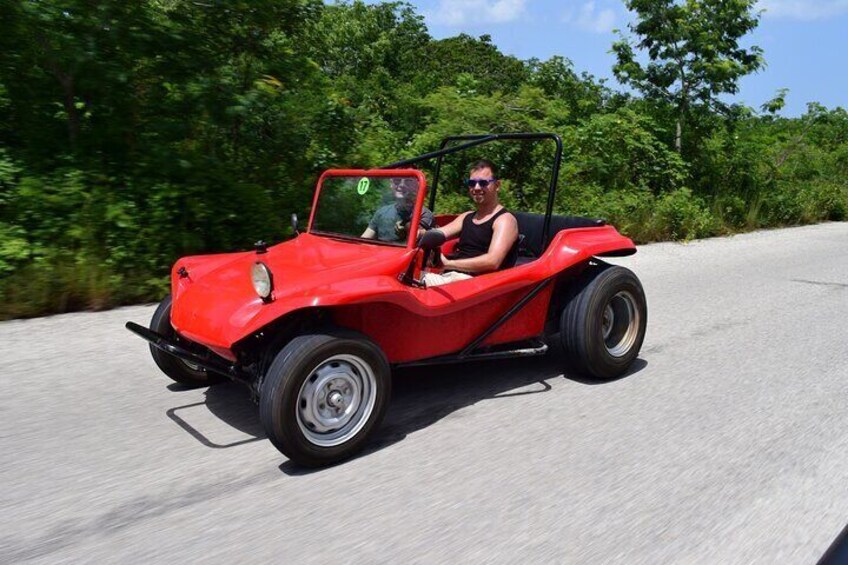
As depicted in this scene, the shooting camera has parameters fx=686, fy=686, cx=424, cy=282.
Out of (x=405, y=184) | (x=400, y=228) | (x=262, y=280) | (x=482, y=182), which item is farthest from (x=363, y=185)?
(x=262, y=280)

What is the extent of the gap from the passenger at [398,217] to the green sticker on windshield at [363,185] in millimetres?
206

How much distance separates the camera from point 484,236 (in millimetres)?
4508

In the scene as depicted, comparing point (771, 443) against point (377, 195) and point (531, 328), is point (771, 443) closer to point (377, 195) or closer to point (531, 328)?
point (531, 328)

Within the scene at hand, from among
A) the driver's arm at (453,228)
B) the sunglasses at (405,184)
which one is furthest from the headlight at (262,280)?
the driver's arm at (453,228)

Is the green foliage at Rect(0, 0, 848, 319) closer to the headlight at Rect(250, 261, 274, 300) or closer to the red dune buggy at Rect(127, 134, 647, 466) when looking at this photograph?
the red dune buggy at Rect(127, 134, 647, 466)

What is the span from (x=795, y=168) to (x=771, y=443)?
17939 mm

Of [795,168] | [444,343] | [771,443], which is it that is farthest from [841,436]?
[795,168]

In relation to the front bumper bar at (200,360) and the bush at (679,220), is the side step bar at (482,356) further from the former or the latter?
the bush at (679,220)

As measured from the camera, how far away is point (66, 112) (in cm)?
672

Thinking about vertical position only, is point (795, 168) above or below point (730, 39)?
below

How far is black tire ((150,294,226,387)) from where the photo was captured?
395cm

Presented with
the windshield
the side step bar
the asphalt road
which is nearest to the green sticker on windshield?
the windshield

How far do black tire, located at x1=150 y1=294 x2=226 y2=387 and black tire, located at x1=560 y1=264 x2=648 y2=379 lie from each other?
2.23 meters

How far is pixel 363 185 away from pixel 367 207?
0.19m
